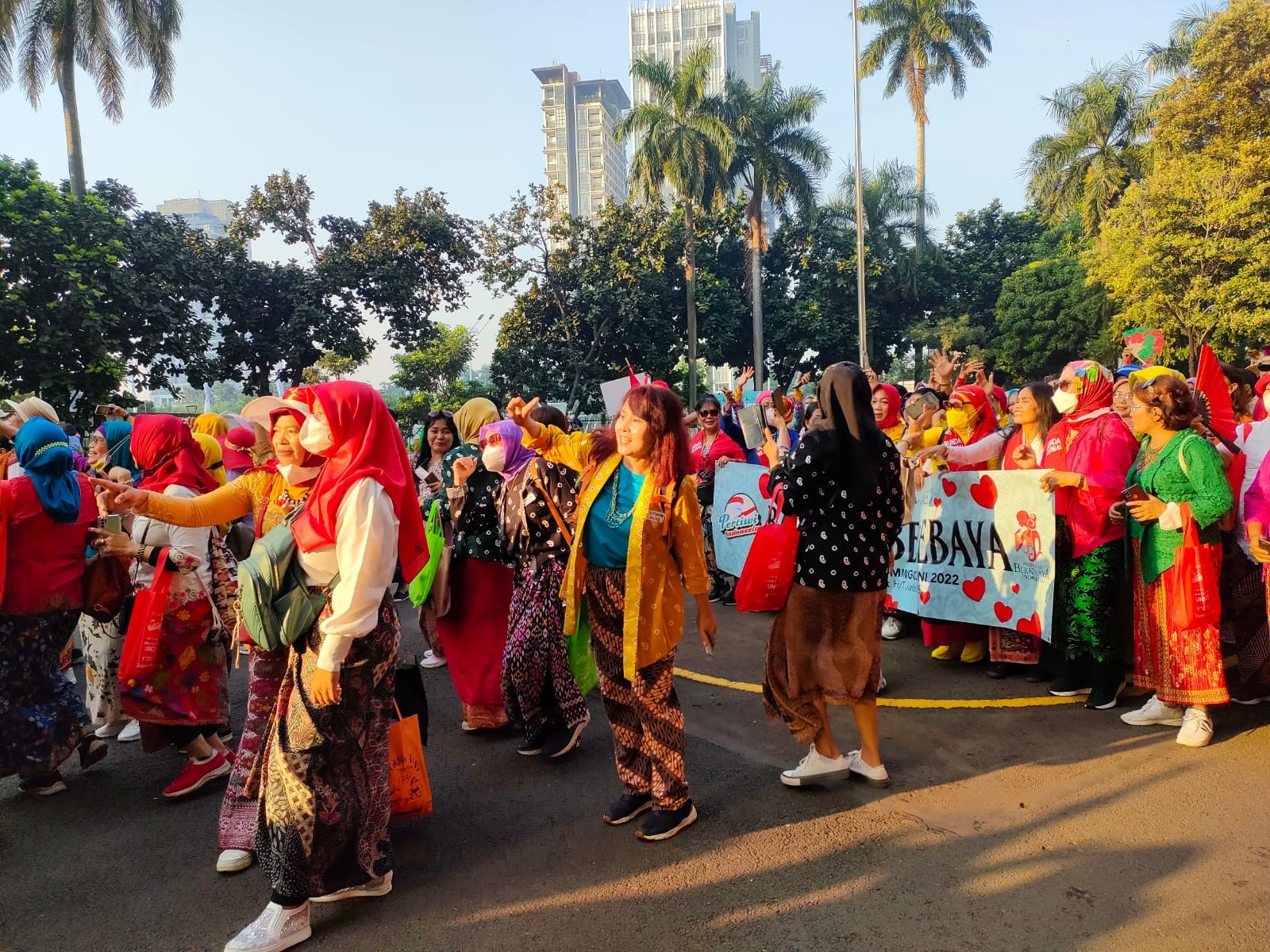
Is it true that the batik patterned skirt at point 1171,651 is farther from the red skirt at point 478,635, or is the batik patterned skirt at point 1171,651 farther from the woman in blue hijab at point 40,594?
the woman in blue hijab at point 40,594

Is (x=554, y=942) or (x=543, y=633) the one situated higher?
(x=543, y=633)

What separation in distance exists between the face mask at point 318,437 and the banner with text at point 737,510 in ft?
15.8

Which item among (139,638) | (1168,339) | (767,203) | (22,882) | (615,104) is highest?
(615,104)

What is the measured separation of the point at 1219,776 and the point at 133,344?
72.0 feet

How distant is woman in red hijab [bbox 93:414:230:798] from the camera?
395cm

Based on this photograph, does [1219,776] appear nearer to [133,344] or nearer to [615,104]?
[133,344]

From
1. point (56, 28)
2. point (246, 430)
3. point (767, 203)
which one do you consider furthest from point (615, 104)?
point (246, 430)

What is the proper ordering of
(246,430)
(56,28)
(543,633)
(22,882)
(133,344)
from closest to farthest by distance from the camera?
(22,882)
(543,633)
(246,430)
(133,344)
(56,28)

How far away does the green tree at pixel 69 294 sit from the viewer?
1510 cm

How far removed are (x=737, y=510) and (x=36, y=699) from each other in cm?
524

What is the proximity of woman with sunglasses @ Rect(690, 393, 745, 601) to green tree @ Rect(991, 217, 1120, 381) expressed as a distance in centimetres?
2476

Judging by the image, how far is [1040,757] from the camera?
3982 mm

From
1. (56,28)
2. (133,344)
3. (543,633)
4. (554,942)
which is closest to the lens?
(554,942)

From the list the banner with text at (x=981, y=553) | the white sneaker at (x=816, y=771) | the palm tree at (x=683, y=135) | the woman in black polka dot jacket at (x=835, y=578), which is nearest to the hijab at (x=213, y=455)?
the woman in black polka dot jacket at (x=835, y=578)
